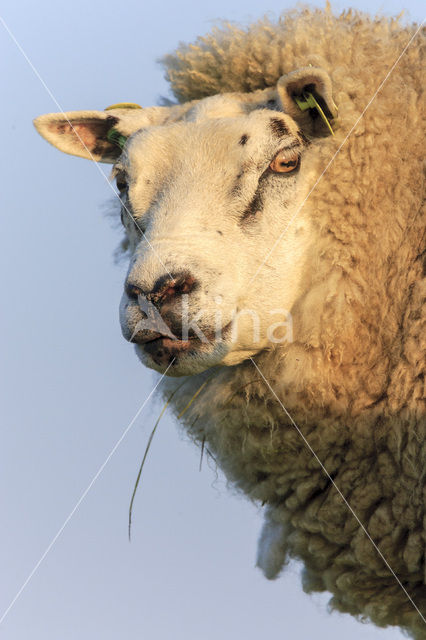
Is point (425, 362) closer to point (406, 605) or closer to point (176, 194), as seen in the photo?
point (406, 605)

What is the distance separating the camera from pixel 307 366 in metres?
2.92

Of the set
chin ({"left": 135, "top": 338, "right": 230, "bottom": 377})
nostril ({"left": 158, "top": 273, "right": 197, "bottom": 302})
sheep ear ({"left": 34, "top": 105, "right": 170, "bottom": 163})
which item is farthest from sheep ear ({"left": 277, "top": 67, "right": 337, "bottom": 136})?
chin ({"left": 135, "top": 338, "right": 230, "bottom": 377})

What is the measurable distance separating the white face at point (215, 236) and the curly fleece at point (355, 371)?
0.11 m

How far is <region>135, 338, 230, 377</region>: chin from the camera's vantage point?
2.68 metres

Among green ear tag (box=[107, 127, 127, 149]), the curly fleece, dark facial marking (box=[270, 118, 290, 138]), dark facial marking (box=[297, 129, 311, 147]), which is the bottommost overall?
the curly fleece

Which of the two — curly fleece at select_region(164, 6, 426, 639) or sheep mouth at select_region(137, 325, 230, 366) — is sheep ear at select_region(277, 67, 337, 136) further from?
sheep mouth at select_region(137, 325, 230, 366)

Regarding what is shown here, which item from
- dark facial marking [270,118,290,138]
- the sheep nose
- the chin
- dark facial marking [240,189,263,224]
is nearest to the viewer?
the sheep nose

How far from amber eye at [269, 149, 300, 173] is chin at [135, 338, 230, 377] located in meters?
0.70

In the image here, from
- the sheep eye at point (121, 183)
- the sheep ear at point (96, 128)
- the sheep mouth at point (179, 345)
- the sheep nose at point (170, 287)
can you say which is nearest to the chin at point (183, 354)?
the sheep mouth at point (179, 345)

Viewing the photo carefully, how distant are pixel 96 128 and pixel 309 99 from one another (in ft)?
3.91

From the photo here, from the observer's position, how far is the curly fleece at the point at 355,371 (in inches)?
107

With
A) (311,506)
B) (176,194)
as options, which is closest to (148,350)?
(176,194)

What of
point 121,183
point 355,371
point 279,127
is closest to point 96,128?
point 121,183

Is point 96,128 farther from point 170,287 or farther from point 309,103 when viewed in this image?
point 170,287
